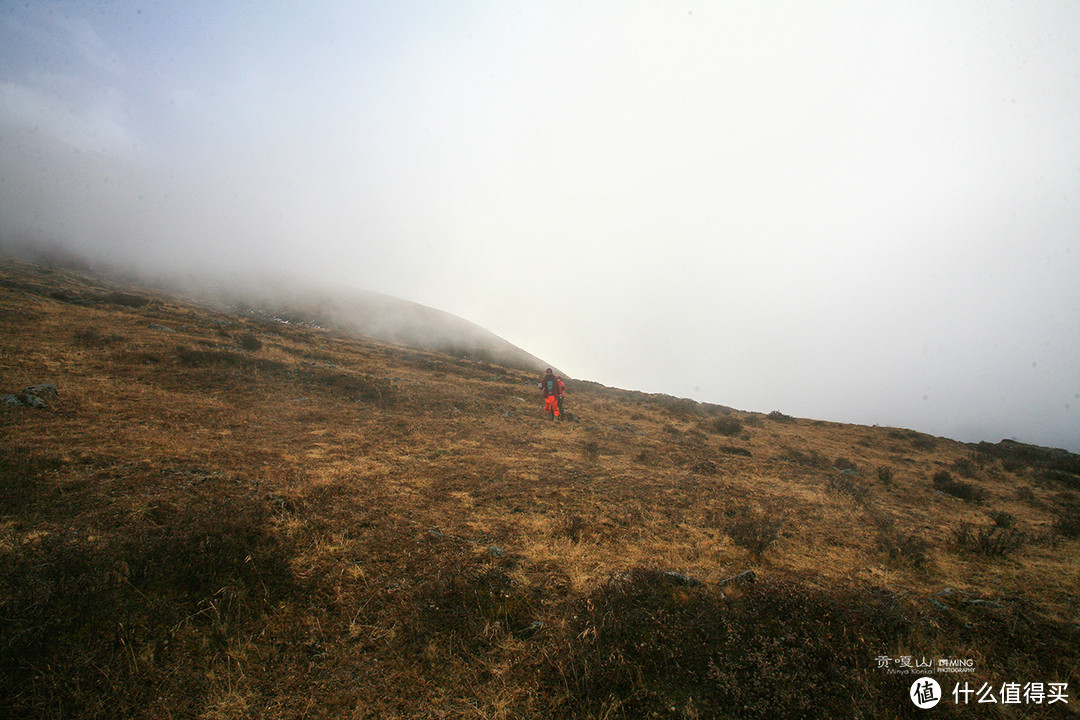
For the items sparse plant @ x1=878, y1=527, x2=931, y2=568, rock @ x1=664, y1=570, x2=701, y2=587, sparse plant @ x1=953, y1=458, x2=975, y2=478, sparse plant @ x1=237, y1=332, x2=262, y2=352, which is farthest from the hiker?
sparse plant @ x1=953, y1=458, x2=975, y2=478

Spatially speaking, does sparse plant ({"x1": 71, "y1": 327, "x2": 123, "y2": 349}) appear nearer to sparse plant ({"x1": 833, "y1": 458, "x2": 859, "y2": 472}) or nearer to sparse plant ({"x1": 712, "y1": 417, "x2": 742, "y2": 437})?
sparse plant ({"x1": 712, "y1": 417, "x2": 742, "y2": 437})

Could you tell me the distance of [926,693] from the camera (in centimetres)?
405

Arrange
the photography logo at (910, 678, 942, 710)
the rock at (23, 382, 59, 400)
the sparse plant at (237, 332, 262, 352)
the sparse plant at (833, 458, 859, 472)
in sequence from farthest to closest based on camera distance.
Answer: the sparse plant at (237, 332, 262, 352), the sparse plant at (833, 458, 859, 472), the rock at (23, 382, 59, 400), the photography logo at (910, 678, 942, 710)

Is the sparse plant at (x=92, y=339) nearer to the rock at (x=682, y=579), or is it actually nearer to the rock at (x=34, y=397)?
the rock at (x=34, y=397)

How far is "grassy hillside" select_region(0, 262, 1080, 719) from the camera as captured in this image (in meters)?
3.83

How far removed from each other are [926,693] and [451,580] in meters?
5.44

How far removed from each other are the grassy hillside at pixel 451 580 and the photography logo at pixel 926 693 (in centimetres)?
7

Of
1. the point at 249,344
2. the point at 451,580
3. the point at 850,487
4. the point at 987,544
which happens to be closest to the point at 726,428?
the point at 850,487

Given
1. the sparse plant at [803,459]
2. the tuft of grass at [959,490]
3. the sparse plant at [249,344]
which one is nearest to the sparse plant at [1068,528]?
the tuft of grass at [959,490]

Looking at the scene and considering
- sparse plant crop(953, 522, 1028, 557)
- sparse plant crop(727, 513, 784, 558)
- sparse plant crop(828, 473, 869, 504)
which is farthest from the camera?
sparse plant crop(828, 473, 869, 504)

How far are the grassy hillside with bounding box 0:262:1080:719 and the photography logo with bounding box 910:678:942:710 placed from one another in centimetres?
7

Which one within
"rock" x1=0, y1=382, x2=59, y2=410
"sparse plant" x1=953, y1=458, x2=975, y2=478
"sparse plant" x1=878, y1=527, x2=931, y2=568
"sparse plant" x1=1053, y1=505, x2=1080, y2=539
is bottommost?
"rock" x1=0, y1=382, x2=59, y2=410

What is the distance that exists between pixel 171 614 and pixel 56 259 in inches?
3055

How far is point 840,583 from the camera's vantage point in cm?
631
